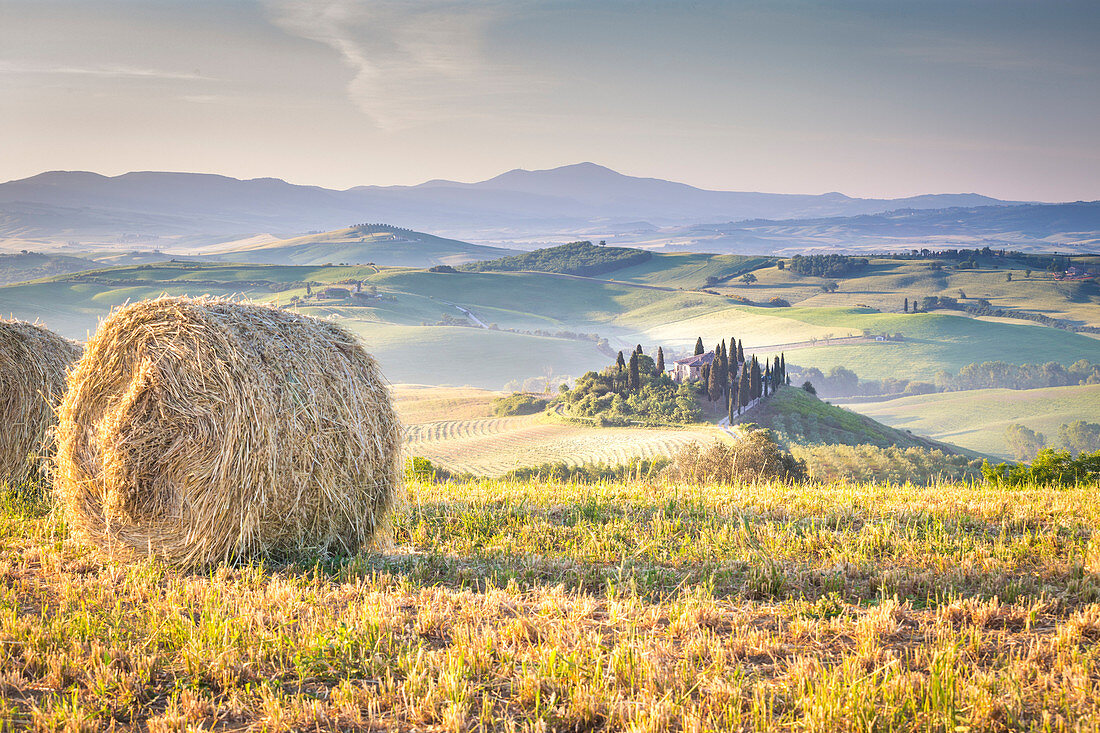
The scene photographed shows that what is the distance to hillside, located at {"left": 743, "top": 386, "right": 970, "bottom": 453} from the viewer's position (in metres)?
81.5

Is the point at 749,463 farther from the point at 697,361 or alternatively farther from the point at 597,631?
the point at 697,361

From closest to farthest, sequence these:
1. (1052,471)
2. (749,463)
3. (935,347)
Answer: (1052,471) → (749,463) → (935,347)

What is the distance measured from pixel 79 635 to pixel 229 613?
0.98m

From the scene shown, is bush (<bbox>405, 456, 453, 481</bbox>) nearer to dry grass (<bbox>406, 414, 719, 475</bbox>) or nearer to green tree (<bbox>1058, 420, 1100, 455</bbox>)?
dry grass (<bbox>406, 414, 719, 475</bbox>)

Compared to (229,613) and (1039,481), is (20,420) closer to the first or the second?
(229,613)

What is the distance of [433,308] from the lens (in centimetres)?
18900

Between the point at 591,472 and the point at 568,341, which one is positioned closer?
the point at 591,472

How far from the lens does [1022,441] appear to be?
10575cm

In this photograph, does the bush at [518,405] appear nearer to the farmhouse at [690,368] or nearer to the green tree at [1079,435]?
the farmhouse at [690,368]

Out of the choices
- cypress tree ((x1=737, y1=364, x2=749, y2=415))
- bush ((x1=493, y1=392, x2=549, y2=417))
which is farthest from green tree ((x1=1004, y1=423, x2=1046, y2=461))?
bush ((x1=493, y1=392, x2=549, y2=417))

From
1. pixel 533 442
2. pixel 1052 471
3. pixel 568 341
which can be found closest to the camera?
pixel 1052 471

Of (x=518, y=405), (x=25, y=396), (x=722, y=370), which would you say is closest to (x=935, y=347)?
(x=722, y=370)

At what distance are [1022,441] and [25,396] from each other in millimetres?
120942

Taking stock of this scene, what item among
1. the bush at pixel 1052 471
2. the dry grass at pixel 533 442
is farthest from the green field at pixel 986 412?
the bush at pixel 1052 471
